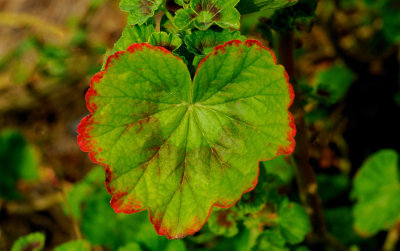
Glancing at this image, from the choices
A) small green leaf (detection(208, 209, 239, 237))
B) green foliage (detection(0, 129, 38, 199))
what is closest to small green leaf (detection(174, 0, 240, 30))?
small green leaf (detection(208, 209, 239, 237))

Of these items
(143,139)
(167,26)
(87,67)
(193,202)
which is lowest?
(87,67)

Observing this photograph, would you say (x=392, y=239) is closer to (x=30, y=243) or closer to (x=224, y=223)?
(x=224, y=223)

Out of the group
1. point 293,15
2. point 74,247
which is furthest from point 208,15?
point 74,247

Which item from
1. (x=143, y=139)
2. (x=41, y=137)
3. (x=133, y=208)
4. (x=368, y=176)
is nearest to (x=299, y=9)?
(x=143, y=139)

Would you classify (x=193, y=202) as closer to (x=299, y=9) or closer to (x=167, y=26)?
(x=167, y=26)

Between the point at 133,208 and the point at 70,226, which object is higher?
the point at 133,208

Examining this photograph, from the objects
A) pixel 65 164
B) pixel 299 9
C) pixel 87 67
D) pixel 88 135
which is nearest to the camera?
pixel 88 135

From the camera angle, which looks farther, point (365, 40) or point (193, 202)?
point (365, 40)

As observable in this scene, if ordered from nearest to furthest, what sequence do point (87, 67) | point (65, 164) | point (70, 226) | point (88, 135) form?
1. point (88, 135)
2. point (70, 226)
3. point (65, 164)
4. point (87, 67)
